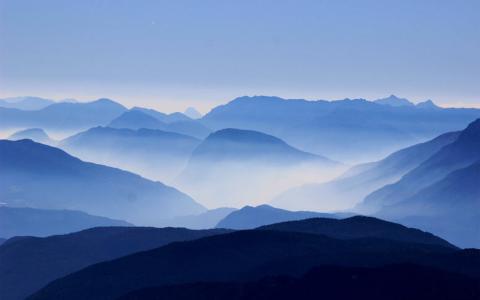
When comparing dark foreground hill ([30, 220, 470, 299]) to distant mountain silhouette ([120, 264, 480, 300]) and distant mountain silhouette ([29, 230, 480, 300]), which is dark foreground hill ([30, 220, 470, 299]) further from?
distant mountain silhouette ([120, 264, 480, 300])

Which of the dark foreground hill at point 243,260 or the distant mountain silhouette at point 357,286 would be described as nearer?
the distant mountain silhouette at point 357,286

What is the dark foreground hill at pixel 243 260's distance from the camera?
133 m

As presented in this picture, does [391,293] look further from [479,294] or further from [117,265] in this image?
[117,265]

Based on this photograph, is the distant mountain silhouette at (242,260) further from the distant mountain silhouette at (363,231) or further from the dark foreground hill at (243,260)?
the distant mountain silhouette at (363,231)

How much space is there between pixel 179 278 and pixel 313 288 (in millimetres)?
40434

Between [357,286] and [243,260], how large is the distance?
4495 centimetres

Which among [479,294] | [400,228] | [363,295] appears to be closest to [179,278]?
[363,295]

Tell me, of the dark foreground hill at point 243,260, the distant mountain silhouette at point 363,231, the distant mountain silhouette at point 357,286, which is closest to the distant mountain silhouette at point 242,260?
the dark foreground hill at point 243,260

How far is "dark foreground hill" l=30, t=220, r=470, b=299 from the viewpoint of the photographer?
133 m

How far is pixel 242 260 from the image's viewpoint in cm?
14712

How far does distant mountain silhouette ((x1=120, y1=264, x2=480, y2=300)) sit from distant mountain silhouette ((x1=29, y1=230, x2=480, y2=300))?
1468cm

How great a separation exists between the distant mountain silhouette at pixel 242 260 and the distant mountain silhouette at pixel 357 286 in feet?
48.2

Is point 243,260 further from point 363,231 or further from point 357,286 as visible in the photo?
point 363,231

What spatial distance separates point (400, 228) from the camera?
7815 inches
